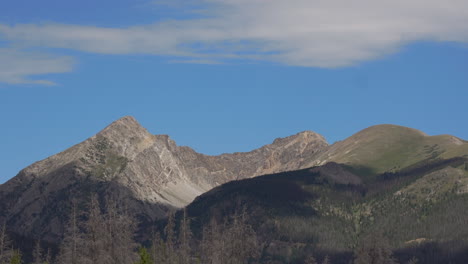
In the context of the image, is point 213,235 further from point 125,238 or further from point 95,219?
point 95,219

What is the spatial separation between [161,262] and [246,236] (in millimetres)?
22900

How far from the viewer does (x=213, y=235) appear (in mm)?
199625

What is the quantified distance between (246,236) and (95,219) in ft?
151

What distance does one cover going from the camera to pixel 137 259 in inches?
6845

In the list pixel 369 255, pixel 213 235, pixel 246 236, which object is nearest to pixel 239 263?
pixel 246 236

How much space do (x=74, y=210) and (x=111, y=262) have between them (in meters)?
9.99

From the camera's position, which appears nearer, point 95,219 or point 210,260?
point 95,219

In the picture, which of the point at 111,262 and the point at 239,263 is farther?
the point at 239,263

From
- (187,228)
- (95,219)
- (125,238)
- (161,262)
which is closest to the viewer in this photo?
(95,219)

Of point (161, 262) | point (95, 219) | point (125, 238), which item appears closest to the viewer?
point (95, 219)

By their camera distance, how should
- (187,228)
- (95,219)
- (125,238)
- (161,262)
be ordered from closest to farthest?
(95,219)
(125,238)
(187,228)
(161,262)

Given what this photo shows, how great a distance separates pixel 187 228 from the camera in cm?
18138

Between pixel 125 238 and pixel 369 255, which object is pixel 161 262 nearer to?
pixel 125 238

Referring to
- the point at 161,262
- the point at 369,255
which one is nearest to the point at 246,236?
the point at 161,262
